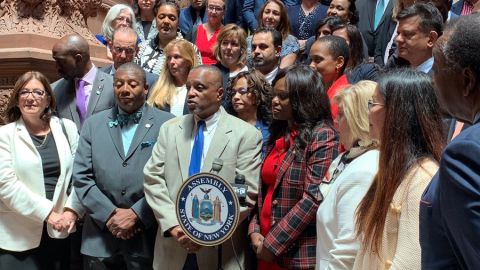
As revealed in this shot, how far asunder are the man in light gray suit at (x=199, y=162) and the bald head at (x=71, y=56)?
1188 millimetres

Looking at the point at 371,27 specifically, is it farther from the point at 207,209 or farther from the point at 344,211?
the point at 344,211

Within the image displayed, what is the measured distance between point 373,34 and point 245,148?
3.14 metres

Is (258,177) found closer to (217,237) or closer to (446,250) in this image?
(217,237)

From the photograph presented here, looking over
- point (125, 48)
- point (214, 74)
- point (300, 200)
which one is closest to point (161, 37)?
point (125, 48)

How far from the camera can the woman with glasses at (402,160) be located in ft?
7.82

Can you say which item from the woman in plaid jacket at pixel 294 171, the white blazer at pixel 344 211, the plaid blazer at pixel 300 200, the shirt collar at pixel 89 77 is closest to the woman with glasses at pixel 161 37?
the shirt collar at pixel 89 77

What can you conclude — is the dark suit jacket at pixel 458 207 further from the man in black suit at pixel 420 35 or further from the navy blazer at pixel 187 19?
the navy blazer at pixel 187 19

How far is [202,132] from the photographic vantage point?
182 inches

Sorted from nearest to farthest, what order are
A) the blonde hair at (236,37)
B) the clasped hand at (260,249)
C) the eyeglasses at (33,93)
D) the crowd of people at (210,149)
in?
1. the crowd of people at (210,149)
2. the clasped hand at (260,249)
3. the eyeglasses at (33,93)
4. the blonde hair at (236,37)

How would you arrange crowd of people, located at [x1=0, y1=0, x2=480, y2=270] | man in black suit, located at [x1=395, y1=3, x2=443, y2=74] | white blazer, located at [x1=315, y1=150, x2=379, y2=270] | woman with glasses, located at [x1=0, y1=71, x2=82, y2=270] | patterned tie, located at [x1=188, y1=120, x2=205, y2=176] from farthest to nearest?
woman with glasses, located at [x1=0, y1=71, x2=82, y2=270] < man in black suit, located at [x1=395, y1=3, x2=443, y2=74] < patterned tie, located at [x1=188, y1=120, x2=205, y2=176] < crowd of people, located at [x1=0, y1=0, x2=480, y2=270] < white blazer, located at [x1=315, y1=150, x2=379, y2=270]

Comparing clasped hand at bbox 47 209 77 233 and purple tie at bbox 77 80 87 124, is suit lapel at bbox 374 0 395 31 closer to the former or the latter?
purple tie at bbox 77 80 87 124

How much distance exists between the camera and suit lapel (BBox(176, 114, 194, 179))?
4516 mm

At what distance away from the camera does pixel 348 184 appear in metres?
3.01

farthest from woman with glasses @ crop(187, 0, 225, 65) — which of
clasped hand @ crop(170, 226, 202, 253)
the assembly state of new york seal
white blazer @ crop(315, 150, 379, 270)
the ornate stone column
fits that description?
white blazer @ crop(315, 150, 379, 270)
